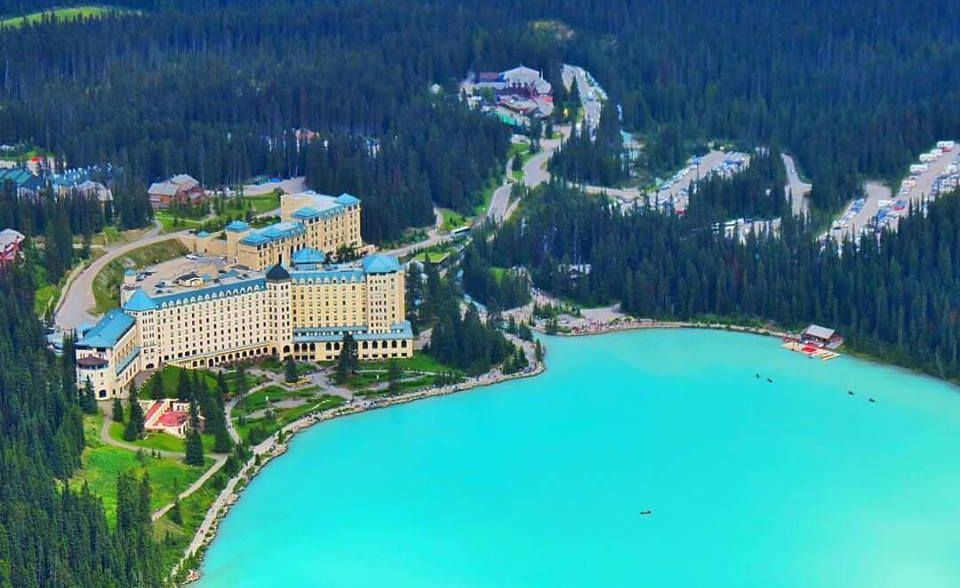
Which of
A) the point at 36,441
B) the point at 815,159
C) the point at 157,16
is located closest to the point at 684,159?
the point at 815,159

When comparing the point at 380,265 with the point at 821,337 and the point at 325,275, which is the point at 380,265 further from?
the point at 821,337

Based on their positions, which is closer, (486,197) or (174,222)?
(174,222)

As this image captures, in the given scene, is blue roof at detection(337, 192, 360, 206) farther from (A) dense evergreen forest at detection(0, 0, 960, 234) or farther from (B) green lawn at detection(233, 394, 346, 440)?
(B) green lawn at detection(233, 394, 346, 440)

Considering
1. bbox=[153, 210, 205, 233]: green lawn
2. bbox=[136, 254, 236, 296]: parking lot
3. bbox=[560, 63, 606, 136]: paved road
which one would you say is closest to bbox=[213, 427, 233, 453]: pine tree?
bbox=[136, 254, 236, 296]: parking lot

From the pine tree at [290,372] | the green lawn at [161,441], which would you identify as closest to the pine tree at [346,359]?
the pine tree at [290,372]

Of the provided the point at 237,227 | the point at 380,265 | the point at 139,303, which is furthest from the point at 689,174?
the point at 139,303
